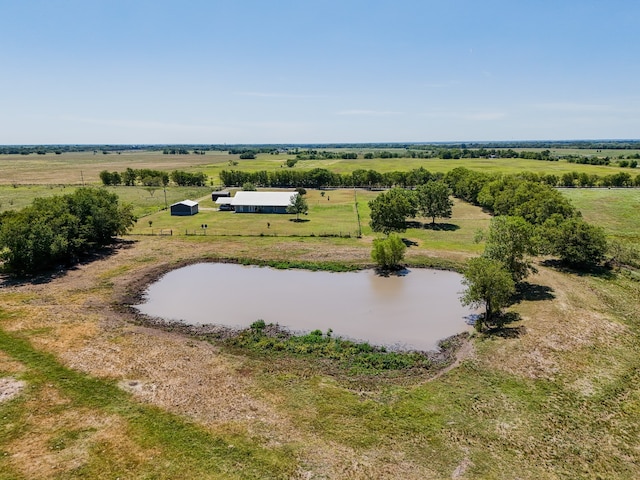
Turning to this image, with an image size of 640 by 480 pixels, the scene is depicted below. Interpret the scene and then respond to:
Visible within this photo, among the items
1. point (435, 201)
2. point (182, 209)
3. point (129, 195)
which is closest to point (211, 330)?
point (435, 201)

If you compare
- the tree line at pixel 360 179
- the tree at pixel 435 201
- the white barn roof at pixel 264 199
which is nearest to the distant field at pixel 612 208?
the tree line at pixel 360 179

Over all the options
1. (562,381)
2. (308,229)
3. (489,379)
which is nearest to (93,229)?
(308,229)

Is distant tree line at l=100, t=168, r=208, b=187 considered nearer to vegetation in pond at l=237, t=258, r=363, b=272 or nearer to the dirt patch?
vegetation in pond at l=237, t=258, r=363, b=272

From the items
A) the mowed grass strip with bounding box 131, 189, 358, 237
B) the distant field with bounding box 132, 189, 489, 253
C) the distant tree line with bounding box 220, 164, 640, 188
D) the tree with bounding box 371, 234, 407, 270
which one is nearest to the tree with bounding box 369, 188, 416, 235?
the distant field with bounding box 132, 189, 489, 253

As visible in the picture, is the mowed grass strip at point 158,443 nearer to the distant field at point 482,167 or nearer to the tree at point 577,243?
the tree at point 577,243

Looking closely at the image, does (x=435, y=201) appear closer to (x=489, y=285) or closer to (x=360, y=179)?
(x=489, y=285)

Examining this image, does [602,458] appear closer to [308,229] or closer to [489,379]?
[489,379]
